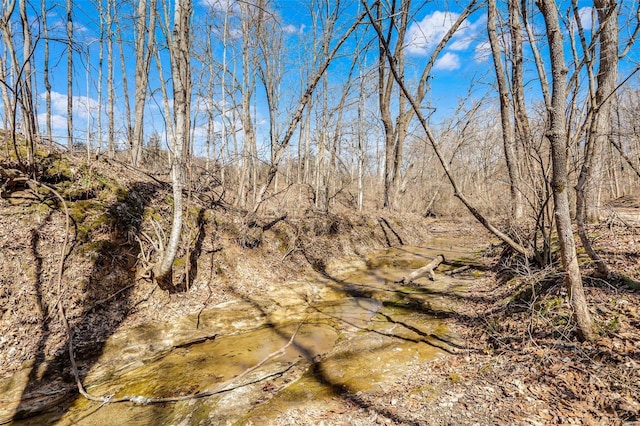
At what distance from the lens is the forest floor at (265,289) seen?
121 inches

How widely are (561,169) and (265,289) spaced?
6295 mm

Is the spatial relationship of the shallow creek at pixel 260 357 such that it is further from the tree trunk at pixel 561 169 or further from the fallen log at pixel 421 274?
the tree trunk at pixel 561 169

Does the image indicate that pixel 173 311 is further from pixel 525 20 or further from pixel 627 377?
pixel 525 20

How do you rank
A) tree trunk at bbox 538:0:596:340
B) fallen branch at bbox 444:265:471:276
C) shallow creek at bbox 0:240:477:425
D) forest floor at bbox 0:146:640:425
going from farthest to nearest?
fallen branch at bbox 444:265:471:276 → shallow creek at bbox 0:240:477:425 → tree trunk at bbox 538:0:596:340 → forest floor at bbox 0:146:640:425

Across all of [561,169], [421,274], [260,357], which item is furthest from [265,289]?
[561,169]

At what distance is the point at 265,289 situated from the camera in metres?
7.55

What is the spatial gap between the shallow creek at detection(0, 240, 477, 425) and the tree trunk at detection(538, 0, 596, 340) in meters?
1.68

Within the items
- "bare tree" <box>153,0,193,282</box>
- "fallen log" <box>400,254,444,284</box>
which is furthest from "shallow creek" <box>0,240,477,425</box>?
"bare tree" <box>153,0,193,282</box>

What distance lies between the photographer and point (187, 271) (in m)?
6.42

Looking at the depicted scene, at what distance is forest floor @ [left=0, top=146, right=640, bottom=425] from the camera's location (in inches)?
121

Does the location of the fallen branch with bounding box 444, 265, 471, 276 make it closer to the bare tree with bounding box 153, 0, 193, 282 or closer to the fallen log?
the fallen log

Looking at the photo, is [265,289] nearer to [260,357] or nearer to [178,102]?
[260,357]

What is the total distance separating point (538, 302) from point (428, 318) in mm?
1810

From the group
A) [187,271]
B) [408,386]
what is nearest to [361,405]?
[408,386]
